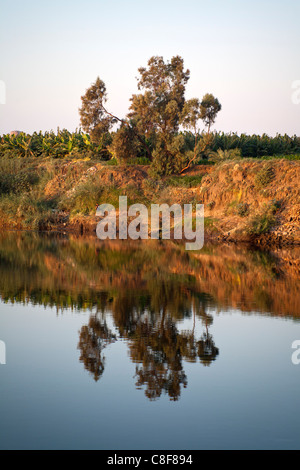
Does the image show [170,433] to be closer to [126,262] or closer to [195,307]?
[195,307]

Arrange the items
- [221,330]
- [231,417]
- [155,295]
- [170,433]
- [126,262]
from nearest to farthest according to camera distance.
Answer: [170,433]
[231,417]
[221,330]
[155,295]
[126,262]

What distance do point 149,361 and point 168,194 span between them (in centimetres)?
3257

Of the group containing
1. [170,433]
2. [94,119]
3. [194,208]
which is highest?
[94,119]

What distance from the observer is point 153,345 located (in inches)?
406

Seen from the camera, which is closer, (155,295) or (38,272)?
(155,295)

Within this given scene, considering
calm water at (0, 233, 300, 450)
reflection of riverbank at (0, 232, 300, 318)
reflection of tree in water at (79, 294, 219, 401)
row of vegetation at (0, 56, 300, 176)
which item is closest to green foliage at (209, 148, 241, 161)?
row of vegetation at (0, 56, 300, 176)

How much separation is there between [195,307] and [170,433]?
24.8ft

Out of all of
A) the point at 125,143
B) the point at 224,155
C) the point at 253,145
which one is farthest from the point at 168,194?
the point at 253,145

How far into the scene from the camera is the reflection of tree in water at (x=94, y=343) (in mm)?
9125

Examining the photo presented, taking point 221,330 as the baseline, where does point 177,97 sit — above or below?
above

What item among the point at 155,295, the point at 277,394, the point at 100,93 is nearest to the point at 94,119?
the point at 100,93

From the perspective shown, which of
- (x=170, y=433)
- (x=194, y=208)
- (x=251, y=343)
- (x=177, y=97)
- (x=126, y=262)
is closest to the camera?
(x=170, y=433)

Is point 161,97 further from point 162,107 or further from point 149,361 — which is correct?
point 149,361

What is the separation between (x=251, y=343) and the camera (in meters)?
10.8
